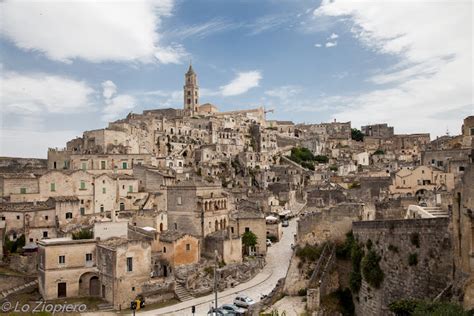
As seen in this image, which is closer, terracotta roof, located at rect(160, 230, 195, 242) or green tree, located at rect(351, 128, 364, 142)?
terracotta roof, located at rect(160, 230, 195, 242)

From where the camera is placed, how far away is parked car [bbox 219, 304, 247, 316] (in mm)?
26216

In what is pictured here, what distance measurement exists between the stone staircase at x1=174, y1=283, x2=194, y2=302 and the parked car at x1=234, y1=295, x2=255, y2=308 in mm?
4006

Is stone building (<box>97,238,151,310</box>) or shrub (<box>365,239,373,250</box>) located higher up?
shrub (<box>365,239,373,250</box>)

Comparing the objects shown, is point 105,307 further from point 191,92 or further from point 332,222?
point 191,92

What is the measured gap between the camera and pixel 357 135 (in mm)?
125375

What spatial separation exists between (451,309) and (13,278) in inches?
1171

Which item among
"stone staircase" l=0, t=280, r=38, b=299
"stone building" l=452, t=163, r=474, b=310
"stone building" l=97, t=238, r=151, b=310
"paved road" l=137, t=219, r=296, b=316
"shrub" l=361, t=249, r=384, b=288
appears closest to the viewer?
"stone building" l=452, t=163, r=474, b=310

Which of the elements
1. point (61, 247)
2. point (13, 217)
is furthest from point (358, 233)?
point (13, 217)

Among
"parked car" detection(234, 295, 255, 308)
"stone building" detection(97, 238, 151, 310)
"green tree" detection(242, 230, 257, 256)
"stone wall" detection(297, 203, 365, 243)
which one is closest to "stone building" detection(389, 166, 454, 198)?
"green tree" detection(242, 230, 257, 256)

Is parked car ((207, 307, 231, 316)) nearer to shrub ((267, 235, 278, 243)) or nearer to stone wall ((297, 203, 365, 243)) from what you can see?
stone wall ((297, 203, 365, 243))

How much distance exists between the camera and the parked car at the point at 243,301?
27359 millimetres

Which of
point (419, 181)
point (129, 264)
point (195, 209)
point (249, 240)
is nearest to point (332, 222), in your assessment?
point (129, 264)

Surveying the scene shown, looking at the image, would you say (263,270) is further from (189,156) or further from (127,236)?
(189,156)

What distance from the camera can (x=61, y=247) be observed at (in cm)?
3133
